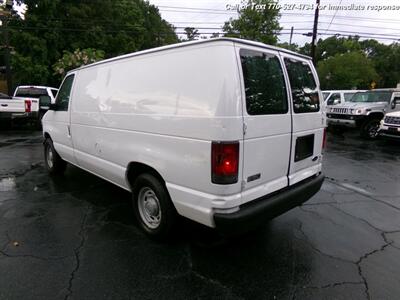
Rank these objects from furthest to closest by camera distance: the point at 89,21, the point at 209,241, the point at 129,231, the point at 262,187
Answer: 1. the point at 89,21
2. the point at 129,231
3. the point at 209,241
4. the point at 262,187

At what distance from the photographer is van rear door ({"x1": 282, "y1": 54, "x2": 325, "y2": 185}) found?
3.51m

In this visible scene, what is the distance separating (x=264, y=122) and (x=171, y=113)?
91cm

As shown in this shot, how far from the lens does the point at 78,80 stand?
493 cm

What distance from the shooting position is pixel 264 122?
3.01 meters

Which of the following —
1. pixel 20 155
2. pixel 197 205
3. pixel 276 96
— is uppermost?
pixel 276 96

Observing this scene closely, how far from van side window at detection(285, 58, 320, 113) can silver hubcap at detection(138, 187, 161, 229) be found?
189cm

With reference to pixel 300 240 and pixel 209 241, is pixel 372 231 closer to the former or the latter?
pixel 300 240

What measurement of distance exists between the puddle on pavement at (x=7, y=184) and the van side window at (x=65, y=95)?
164 centimetres

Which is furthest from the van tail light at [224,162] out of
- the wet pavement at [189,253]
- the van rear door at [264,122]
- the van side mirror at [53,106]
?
the van side mirror at [53,106]

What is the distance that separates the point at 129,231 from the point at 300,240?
6.79 feet

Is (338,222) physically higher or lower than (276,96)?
lower

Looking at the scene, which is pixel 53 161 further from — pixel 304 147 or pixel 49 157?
pixel 304 147

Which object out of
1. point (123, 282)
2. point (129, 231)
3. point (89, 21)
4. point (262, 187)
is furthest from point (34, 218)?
point (89, 21)

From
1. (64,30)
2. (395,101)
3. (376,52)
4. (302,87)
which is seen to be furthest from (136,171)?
(376,52)
